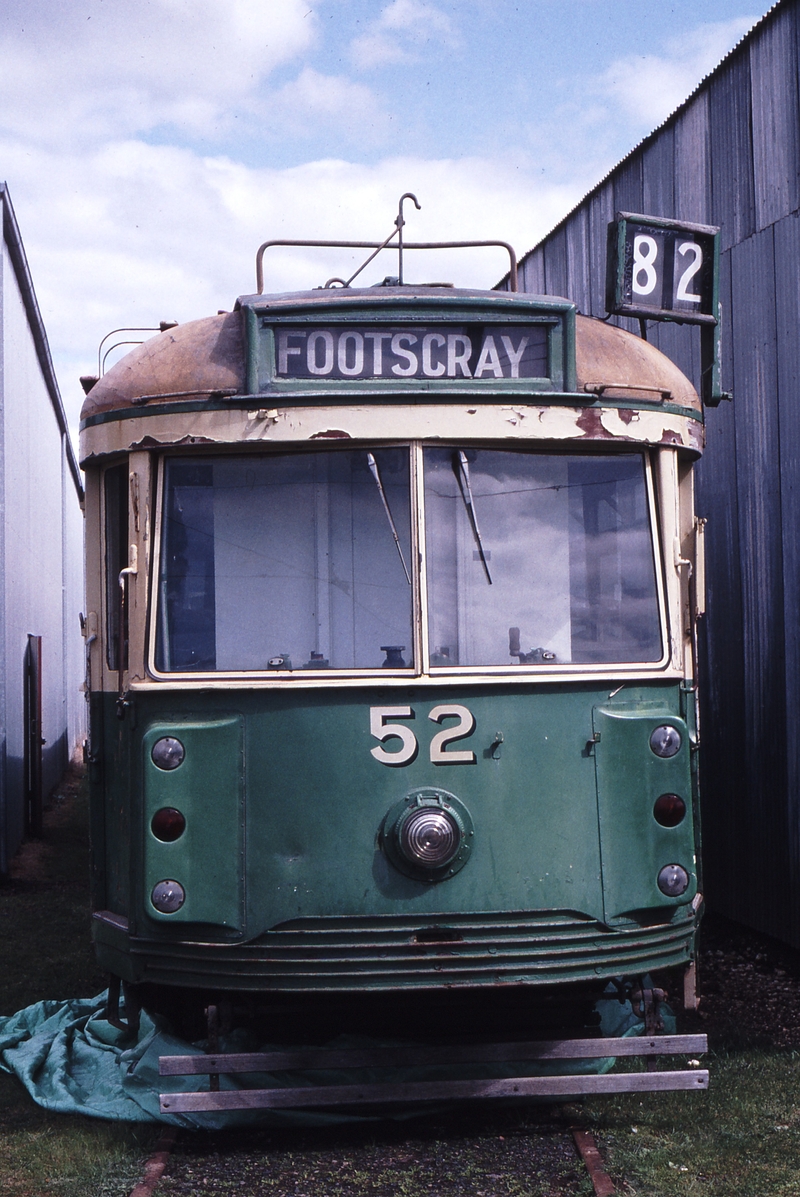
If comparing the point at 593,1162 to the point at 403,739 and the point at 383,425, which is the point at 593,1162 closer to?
the point at 403,739

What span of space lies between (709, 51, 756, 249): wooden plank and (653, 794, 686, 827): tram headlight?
426 centimetres

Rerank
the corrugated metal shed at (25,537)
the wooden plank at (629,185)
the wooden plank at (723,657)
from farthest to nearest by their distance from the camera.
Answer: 1. the corrugated metal shed at (25,537)
2. the wooden plank at (629,185)
3. the wooden plank at (723,657)

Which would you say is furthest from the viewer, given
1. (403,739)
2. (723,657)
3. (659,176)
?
(659,176)

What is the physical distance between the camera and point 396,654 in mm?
4762

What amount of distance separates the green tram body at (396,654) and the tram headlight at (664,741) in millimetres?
24

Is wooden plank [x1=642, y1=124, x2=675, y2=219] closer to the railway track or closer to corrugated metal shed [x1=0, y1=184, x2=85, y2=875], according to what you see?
corrugated metal shed [x1=0, y1=184, x2=85, y2=875]

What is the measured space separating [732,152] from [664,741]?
4.70m

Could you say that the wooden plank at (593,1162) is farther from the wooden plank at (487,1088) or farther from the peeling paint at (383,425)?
the peeling paint at (383,425)

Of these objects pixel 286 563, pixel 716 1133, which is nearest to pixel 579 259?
pixel 286 563

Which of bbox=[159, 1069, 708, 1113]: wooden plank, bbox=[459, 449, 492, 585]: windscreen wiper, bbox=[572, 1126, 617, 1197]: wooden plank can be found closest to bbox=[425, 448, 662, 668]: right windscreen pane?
bbox=[459, 449, 492, 585]: windscreen wiper

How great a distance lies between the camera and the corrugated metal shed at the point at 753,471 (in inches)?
290

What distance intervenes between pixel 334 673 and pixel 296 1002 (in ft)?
4.11

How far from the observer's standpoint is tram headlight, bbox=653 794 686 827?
15.9ft

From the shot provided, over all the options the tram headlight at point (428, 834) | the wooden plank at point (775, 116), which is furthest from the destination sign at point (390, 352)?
the wooden plank at point (775, 116)
